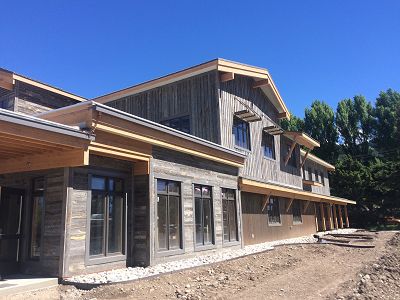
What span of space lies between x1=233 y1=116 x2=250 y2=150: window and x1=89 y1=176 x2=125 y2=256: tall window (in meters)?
7.79

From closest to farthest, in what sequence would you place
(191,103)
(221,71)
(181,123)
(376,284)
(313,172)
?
(376,284), (221,71), (191,103), (181,123), (313,172)

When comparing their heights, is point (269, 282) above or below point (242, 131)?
below

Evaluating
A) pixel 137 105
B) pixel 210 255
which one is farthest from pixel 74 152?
pixel 137 105

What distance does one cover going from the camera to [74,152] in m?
7.98

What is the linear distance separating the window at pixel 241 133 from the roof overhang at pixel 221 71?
7.09 ft

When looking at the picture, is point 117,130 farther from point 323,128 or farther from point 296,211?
point 323,128

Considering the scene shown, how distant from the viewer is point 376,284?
8.24 metres

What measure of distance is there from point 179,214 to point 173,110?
6107 mm

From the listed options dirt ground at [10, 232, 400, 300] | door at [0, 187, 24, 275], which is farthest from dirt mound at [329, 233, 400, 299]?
door at [0, 187, 24, 275]

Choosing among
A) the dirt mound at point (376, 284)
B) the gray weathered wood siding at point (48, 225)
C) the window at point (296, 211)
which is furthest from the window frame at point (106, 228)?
the window at point (296, 211)

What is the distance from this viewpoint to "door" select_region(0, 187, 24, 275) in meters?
8.44

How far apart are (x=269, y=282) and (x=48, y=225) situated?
5.03 metres

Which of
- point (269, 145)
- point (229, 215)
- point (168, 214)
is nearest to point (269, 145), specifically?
point (269, 145)

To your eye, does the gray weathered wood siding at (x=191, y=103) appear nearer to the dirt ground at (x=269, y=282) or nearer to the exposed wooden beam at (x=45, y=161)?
the dirt ground at (x=269, y=282)
